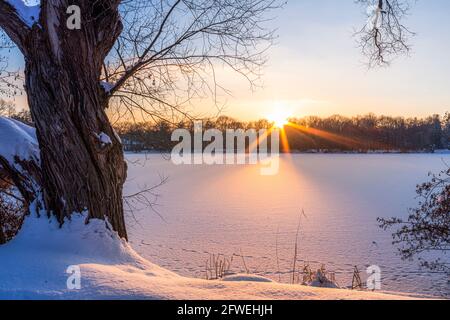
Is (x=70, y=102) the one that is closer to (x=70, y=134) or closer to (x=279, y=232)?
(x=70, y=134)

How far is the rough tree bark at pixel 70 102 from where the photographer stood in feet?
11.3

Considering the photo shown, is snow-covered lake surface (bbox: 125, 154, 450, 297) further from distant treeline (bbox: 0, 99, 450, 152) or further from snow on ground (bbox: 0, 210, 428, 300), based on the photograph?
distant treeline (bbox: 0, 99, 450, 152)

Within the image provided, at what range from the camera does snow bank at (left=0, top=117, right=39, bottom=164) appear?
402 centimetres

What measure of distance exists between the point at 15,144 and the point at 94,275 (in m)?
2.17

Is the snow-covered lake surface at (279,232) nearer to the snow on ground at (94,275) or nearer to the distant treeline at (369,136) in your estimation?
the snow on ground at (94,275)

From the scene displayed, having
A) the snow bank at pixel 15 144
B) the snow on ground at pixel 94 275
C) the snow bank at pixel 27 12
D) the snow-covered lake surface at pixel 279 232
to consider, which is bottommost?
the snow-covered lake surface at pixel 279 232

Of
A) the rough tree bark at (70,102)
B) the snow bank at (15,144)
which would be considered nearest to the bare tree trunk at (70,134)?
the rough tree bark at (70,102)

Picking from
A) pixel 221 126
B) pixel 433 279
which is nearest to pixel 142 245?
pixel 221 126

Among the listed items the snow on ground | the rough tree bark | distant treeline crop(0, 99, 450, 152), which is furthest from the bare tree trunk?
distant treeline crop(0, 99, 450, 152)

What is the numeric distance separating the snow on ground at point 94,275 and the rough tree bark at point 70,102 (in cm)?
23

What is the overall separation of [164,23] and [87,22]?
127 centimetres

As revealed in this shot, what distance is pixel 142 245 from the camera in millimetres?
10906

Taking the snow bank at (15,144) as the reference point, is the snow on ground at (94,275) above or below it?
below

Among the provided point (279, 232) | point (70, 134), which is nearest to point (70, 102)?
point (70, 134)
